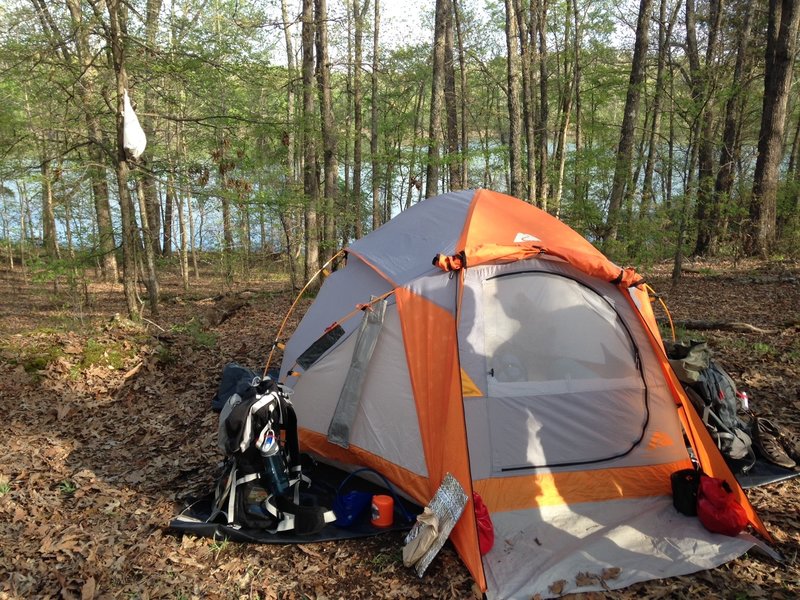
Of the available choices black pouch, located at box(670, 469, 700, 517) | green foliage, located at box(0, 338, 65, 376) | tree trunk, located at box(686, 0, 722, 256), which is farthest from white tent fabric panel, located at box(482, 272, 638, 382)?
tree trunk, located at box(686, 0, 722, 256)

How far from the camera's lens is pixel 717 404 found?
4.22 meters

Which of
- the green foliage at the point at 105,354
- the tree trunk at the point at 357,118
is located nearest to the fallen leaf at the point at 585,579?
the green foliage at the point at 105,354

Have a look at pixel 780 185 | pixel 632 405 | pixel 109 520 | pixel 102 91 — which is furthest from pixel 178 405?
pixel 780 185

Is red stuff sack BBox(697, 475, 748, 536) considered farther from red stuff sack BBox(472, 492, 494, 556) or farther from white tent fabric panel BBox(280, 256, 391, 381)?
white tent fabric panel BBox(280, 256, 391, 381)

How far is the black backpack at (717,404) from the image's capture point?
411 cm

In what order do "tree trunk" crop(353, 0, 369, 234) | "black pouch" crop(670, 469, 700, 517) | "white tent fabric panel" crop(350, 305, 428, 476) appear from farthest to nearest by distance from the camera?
"tree trunk" crop(353, 0, 369, 234) < "white tent fabric panel" crop(350, 305, 428, 476) < "black pouch" crop(670, 469, 700, 517)

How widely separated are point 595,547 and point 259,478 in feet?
7.41

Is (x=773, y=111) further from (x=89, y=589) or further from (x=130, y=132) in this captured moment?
(x=89, y=589)

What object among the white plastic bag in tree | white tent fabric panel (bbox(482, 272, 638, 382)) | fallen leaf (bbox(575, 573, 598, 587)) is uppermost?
the white plastic bag in tree

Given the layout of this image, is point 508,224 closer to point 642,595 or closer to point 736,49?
point 642,595

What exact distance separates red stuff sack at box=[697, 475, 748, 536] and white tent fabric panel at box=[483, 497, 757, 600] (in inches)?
2.6

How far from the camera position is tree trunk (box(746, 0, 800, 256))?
10453mm

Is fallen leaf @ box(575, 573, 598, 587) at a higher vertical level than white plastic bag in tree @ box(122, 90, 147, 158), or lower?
lower

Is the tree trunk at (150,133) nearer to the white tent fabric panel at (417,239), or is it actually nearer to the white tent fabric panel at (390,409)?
the white tent fabric panel at (417,239)
